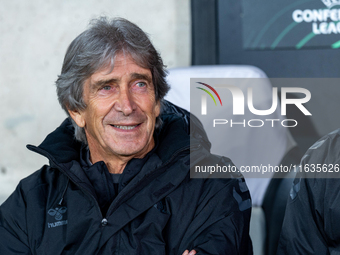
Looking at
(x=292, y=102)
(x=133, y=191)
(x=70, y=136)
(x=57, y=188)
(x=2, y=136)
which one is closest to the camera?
(x=133, y=191)

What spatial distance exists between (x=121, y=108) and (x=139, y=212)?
38 cm

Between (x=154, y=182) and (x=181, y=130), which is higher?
(x=181, y=130)

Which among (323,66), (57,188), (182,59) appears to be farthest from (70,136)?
(323,66)

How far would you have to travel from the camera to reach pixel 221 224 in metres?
1.38

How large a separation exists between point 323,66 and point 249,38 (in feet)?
1.70

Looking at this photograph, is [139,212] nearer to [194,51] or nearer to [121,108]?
[121,108]

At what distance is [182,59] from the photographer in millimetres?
2832

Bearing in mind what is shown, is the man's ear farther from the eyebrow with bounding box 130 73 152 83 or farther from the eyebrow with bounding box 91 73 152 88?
the eyebrow with bounding box 130 73 152 83

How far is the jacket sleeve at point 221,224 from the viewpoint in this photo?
133 cm

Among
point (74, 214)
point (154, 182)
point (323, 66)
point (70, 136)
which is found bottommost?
point (74, 214)

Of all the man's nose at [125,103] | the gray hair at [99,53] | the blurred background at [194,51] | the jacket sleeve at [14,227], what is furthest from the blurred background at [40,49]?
the jacket sleeve at [14,227]

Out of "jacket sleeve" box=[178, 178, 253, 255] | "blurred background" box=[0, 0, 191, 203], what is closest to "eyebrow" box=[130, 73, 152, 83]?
"jacket sleeve" box=[178, 178, 253, 255]

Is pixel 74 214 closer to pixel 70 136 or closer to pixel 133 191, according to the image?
pixel 133 191

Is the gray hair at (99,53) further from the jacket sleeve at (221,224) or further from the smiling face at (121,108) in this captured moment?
the jacket sleeve at (221,224)
